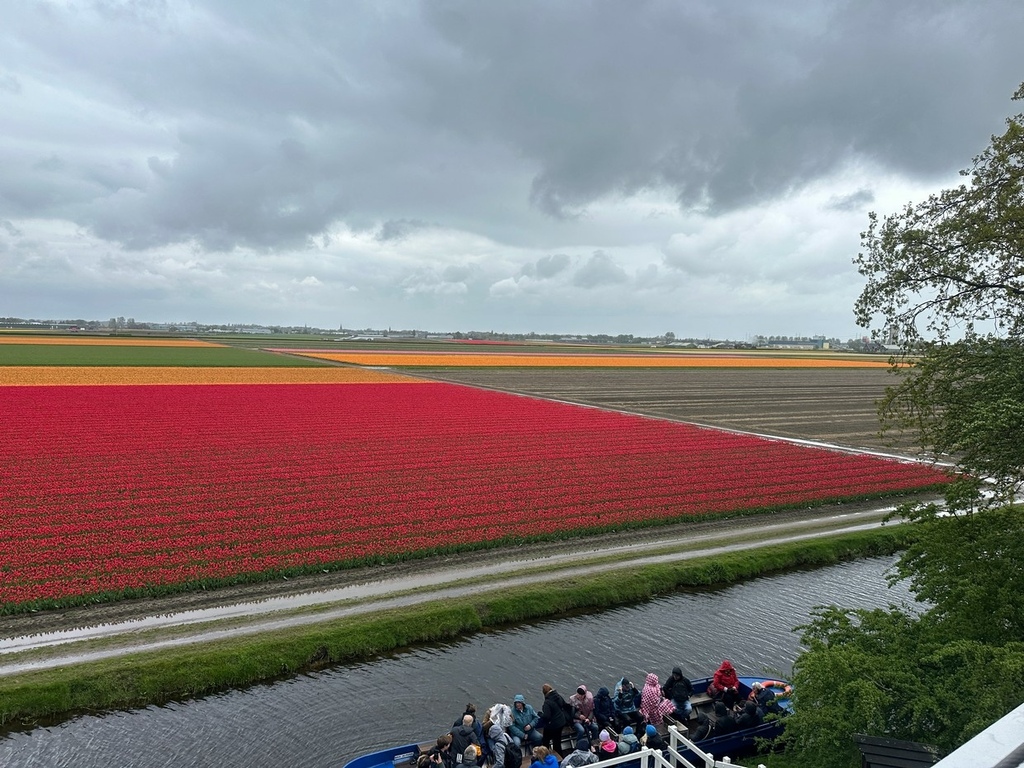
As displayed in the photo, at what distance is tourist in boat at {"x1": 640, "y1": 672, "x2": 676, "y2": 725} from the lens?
12.3 metres

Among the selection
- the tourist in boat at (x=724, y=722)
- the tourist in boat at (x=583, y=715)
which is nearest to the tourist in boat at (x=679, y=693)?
the tourist in boat at (x=724, y=722)

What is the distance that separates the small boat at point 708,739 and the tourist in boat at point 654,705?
24 cm

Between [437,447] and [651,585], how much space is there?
19.7 m

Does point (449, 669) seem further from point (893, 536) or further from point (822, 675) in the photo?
point (893, 536)

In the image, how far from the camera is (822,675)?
9906 millimetres

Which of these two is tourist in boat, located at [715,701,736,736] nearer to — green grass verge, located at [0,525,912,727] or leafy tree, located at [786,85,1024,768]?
leafy tree, located at [786,85,1024,768]

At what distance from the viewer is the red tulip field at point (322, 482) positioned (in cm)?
2025

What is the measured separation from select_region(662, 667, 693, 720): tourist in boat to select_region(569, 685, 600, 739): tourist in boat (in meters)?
1.56

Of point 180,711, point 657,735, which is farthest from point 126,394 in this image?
point 657,735

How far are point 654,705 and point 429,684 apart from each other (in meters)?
5.24

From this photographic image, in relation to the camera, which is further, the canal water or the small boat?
the canal water

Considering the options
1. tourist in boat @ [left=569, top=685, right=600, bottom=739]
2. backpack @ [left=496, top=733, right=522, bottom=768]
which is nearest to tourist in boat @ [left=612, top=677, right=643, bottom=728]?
tourist in boat @ [left=569, top=685, right=600, bottom=739]

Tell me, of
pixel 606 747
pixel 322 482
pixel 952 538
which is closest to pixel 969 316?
pixel 952 538

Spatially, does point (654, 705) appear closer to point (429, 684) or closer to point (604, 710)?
point (604, 710)
